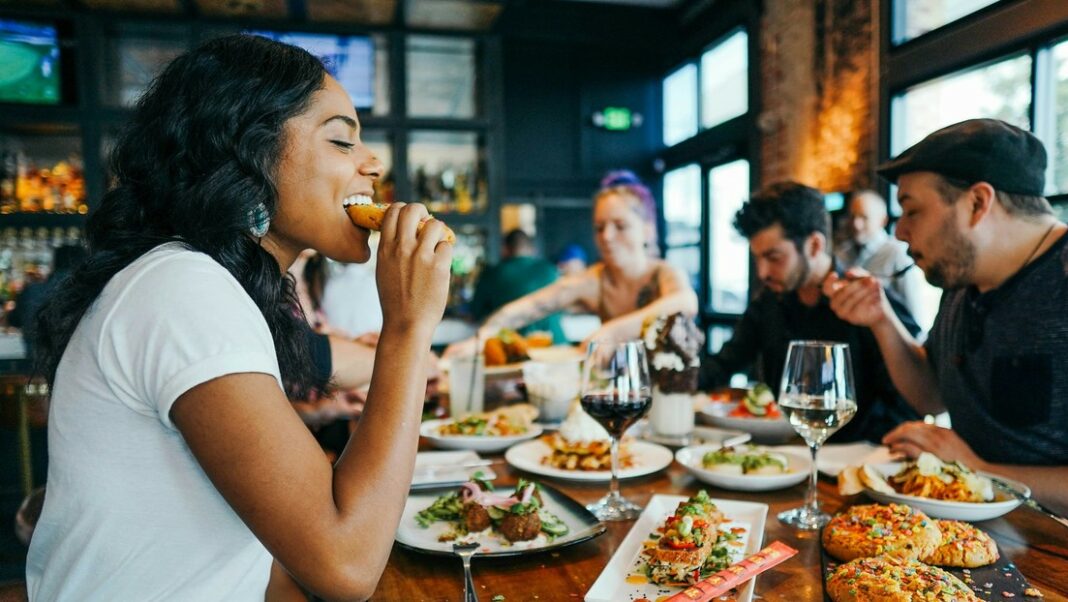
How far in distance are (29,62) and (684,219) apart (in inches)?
235

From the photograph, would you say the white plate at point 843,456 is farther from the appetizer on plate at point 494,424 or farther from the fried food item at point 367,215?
the fried food item at point 367,215

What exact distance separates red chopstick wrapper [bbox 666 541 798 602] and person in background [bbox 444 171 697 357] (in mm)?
1994

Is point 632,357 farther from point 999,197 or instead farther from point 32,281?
point 32,281

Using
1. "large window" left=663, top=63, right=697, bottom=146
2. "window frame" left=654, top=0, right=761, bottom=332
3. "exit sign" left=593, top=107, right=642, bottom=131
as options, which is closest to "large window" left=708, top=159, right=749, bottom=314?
"window frame" left=654, top=0, right=761, bottom=332

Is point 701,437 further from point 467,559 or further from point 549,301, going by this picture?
point 549,301

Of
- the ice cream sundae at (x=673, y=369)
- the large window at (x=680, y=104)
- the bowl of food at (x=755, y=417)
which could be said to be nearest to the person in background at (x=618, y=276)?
the bowl of food at (x=755, y=417)

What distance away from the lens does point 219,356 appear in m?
0.73

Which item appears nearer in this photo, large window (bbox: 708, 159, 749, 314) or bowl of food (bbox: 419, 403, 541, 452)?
bowl of food (bbox: 419, 403, 541, 452)

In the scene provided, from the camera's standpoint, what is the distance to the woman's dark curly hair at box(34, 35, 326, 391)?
3.05 ft

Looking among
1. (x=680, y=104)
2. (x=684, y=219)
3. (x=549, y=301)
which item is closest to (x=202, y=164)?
(x=549, y=301)

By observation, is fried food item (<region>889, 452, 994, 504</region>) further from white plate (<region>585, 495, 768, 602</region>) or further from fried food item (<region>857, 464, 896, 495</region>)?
white plate (<region>585, 495, 768, 602</region>)

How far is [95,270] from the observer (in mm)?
917

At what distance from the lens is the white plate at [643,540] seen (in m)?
0.84

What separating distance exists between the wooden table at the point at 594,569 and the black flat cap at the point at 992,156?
80 cm
